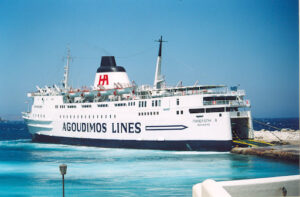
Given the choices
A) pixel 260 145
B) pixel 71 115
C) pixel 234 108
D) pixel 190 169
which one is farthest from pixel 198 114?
pixel 71 115

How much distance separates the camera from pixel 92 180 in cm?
1800

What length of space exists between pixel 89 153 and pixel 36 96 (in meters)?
12.6

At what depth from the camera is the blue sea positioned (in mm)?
16078

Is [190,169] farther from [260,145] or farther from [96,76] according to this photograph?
[96,76]

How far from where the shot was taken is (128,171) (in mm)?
20078

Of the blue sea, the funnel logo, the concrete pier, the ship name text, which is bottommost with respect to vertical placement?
the blue sea

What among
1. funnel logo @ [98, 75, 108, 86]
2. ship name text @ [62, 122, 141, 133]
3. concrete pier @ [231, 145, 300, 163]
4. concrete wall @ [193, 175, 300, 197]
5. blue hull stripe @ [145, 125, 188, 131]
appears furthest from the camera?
funnel logo @ [98, 75, 108, 86]

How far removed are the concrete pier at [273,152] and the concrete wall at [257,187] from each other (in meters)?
17.5

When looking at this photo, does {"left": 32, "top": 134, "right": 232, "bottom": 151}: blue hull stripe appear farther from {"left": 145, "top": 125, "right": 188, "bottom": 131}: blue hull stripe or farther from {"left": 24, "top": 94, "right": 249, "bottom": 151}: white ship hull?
{"left": 145, "top": 125, "right": 188, "bottom": 131}: blue hull stripe

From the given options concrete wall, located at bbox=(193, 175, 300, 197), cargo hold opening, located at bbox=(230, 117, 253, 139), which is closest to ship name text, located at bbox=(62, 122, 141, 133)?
cargo hold opening, located at bbox=(230, 117, 253, 139)

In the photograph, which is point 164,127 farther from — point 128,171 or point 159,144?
point 128,171

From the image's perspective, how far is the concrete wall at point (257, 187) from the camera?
16.4 feet

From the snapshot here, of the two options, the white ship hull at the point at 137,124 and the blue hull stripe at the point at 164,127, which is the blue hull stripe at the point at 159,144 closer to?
the white ship hull at the point at 137,124

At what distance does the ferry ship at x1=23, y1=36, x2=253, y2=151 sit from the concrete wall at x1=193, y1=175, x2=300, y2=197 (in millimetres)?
19304
